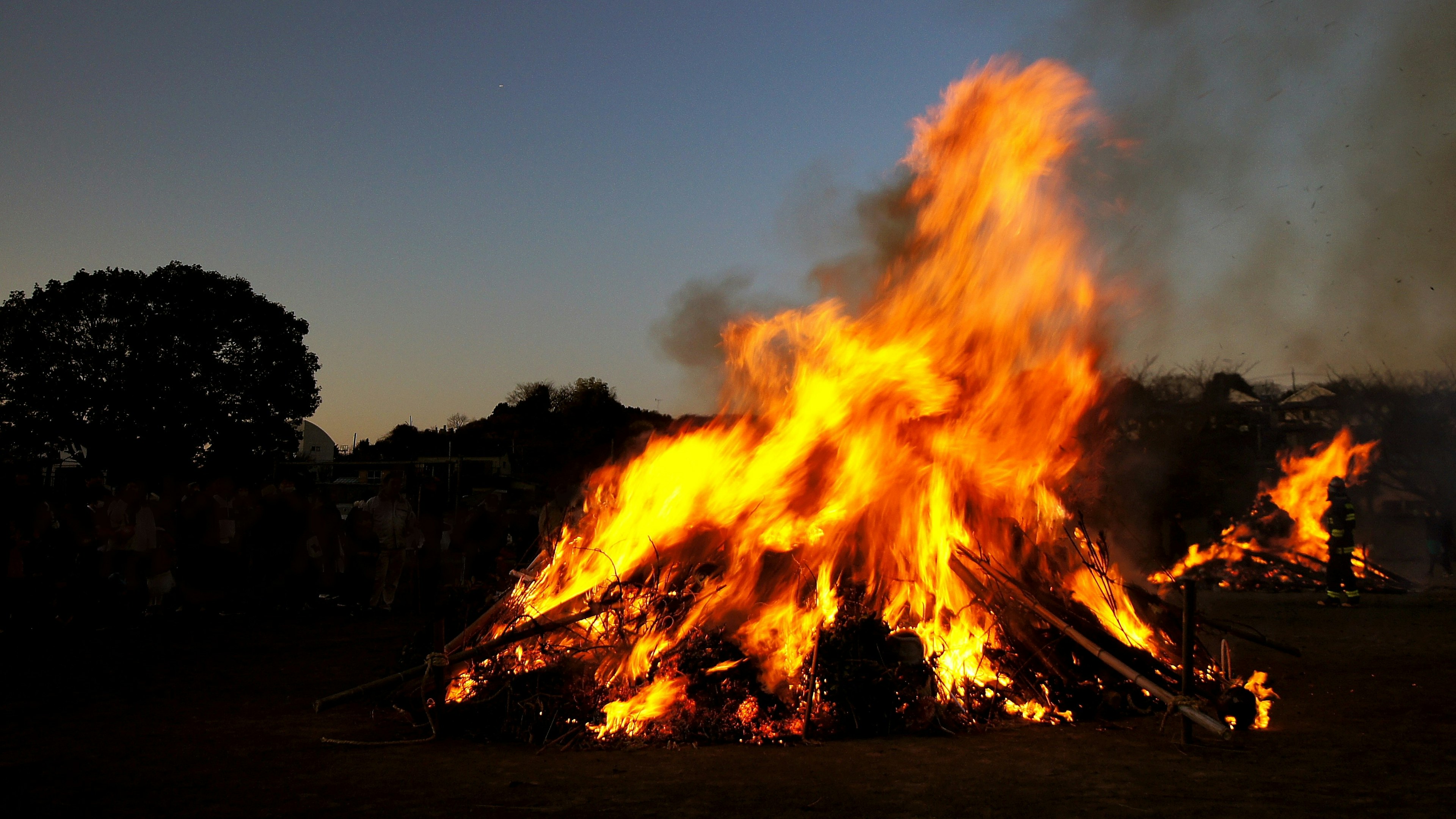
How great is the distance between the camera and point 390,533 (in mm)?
13766

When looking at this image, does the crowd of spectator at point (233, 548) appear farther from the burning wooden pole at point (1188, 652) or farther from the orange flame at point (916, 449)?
the burning wooden pole at point (1188, 652)

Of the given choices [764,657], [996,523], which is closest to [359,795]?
[764,657]

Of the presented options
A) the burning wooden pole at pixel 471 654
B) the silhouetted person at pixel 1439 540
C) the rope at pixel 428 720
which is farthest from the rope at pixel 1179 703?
the silhouetted person at pixel 1439 540

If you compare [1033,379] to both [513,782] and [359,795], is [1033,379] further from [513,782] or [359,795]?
[359,795]

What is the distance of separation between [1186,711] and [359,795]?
4.98 metres

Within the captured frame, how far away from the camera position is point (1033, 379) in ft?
29.2

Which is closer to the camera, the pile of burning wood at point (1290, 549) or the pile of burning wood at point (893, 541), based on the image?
the pile of burning wood at point (893, 541)

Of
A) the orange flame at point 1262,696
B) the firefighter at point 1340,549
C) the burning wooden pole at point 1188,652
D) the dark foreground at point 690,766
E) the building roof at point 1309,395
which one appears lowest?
the dark foreground at point 690,766

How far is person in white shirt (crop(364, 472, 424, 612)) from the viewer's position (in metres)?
13.8

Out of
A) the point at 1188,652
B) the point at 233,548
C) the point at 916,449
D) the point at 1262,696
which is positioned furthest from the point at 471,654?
the point at 233,548

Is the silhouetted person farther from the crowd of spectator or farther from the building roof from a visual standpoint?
the crowd of spectator

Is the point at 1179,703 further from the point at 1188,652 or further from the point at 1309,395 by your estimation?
the point at 1309,395

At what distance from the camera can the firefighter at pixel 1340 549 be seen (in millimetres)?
14164

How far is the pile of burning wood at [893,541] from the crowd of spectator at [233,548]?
2.81 m
